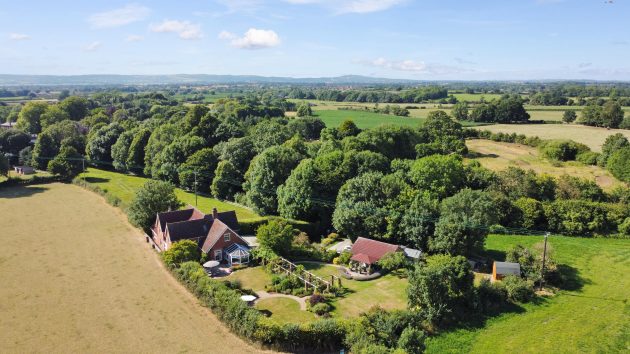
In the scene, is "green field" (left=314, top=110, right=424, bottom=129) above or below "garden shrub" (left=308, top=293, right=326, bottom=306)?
above

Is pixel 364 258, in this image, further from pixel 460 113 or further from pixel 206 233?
pixel 460 113

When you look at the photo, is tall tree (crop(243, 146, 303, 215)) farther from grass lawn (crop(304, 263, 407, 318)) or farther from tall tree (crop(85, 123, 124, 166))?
tall tree (crop(85, 123, 124, 166))

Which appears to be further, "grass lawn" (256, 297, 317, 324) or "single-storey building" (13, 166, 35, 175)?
"single-storey building" (13, 166, 35, 175)

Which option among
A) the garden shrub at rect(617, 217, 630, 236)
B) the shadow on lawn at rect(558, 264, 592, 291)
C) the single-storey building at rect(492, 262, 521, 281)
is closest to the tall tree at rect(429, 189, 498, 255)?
the single-storey building at rect(492, 262, 521, 281)

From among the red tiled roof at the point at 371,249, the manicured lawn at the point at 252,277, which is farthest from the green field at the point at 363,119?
the manicured lawn at the point at 252,277

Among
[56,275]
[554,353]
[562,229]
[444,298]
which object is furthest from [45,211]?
[562,229]

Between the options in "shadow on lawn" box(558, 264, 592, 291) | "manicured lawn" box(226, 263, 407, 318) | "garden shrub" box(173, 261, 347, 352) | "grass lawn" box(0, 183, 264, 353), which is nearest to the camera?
"garden shrub" box(173, 261, 347, 352)
